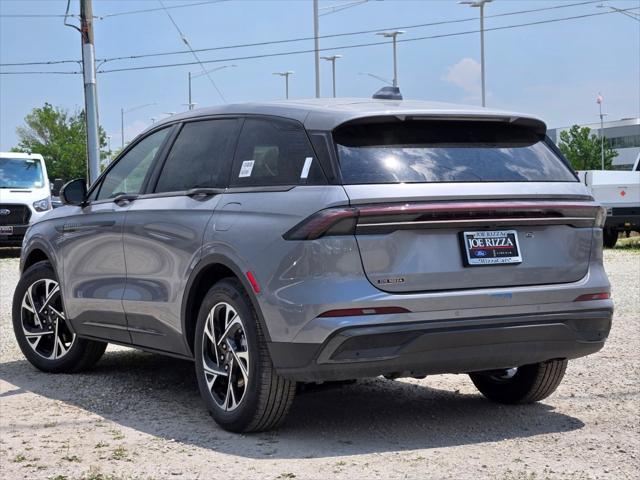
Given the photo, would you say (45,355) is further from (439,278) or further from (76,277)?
(439,278)

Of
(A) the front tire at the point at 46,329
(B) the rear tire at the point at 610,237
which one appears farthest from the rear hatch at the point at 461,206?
(B) the rear tire at the point at 610,237

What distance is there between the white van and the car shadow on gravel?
52.4 feet

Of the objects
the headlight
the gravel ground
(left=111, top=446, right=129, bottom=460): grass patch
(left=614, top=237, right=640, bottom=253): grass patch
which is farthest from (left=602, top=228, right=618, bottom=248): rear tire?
(left=111, top=446, right=129, bottom=460): grass patch

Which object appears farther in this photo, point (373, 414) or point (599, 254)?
point (373, 414)

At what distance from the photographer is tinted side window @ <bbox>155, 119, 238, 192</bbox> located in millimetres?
6672

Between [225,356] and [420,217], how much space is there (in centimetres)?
137

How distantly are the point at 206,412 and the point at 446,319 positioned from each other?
1.85 m

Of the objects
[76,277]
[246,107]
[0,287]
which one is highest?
[246,107]

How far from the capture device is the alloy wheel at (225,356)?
609cm

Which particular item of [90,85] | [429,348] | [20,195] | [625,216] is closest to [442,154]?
[429,348]

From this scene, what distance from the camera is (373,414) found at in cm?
672

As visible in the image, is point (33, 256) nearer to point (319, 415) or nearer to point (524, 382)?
point (319, 415)

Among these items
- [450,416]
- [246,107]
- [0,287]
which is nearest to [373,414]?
[450,416]

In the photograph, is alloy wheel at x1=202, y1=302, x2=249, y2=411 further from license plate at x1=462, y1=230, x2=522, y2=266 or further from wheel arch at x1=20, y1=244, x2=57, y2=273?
wheel arch at x1=20, y1=244, x2=57, y2=273
